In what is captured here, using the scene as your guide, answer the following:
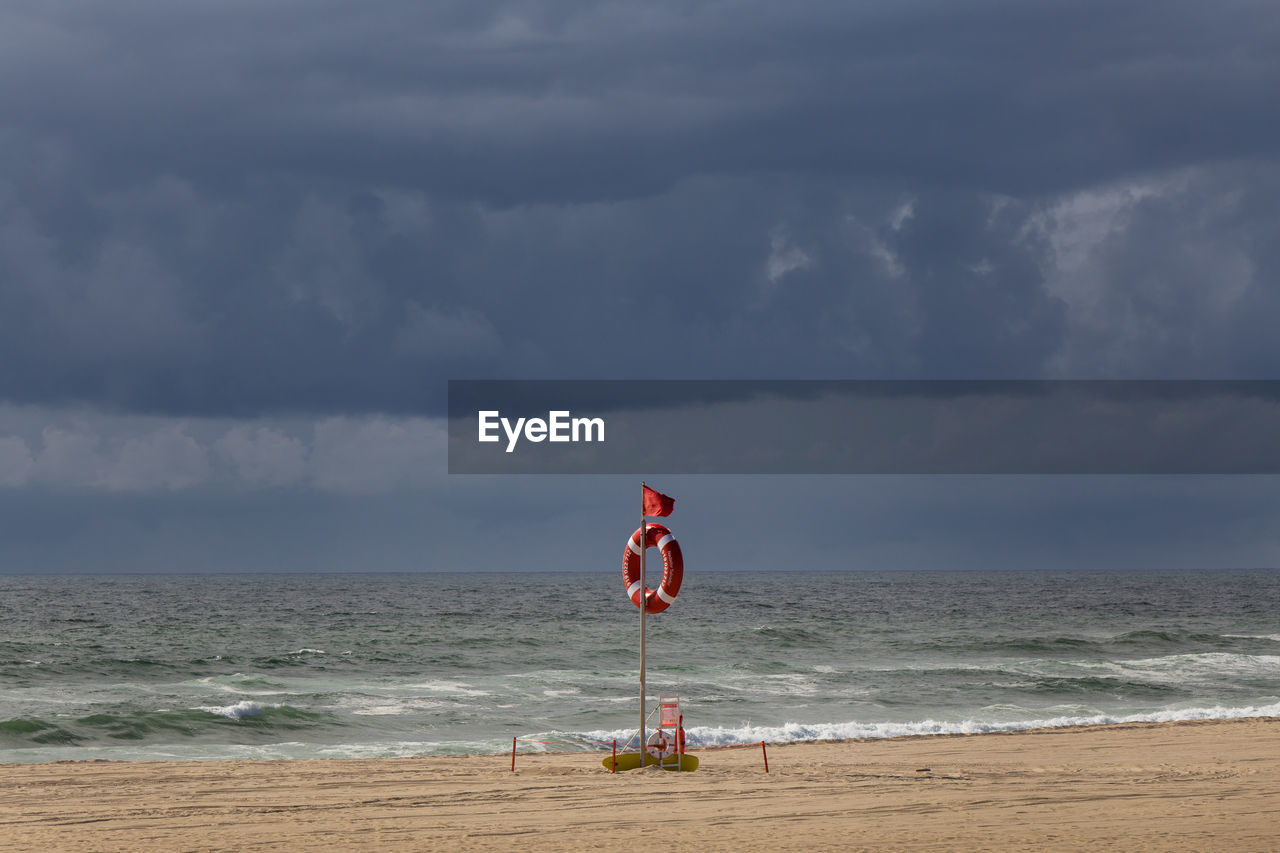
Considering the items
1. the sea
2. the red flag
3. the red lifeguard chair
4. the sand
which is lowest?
the sea

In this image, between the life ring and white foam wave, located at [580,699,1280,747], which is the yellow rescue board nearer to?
the life ring

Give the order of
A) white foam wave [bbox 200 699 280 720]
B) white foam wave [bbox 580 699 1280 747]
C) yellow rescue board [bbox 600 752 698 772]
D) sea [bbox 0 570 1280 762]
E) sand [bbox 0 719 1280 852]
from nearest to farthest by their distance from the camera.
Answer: sand [bbox 0 719 1280 852]
yellow rescue board [bbox 600 752 698 772]
white foam wave [bbox 580 699 1280 747]
sea [bbox 0 570 1280 762]
white foam wave [bbox 200 699 280 720]

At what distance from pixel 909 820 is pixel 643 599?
170 inches

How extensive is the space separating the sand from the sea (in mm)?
2564

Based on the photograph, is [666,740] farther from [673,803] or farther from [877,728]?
[877,728]

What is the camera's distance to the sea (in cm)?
2067

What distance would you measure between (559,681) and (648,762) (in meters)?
13.8

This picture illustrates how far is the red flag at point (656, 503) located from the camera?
15.0 m

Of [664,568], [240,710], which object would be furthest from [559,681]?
[664,568]

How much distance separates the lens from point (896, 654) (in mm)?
37562

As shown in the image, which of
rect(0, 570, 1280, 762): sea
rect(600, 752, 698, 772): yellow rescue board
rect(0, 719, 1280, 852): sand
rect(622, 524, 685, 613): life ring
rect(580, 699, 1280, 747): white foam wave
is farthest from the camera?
rect(0, 570, 1280, 762): sea

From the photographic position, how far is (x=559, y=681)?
29.0 metres

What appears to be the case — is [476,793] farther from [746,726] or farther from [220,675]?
[220,675]

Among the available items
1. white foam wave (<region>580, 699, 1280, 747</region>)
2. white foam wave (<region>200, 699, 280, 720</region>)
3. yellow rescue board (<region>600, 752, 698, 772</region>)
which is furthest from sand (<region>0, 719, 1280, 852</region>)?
white foam wave (<region>200, 699, 280, 720</region>)
